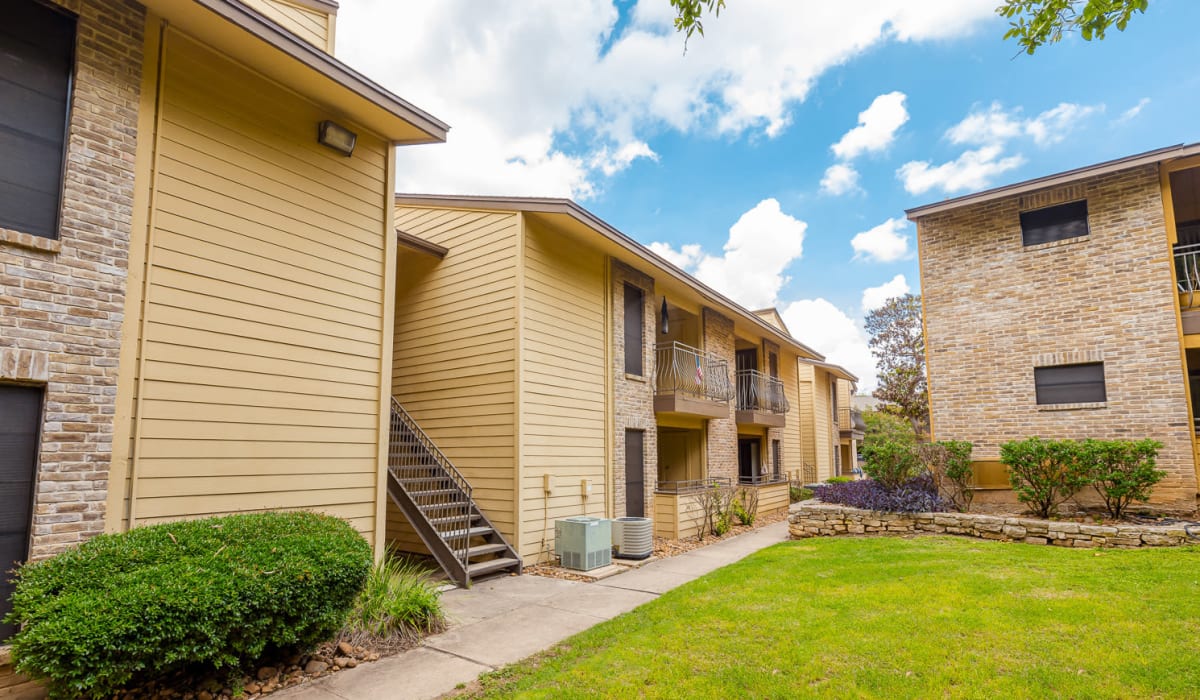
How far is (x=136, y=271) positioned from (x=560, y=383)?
20.9ft

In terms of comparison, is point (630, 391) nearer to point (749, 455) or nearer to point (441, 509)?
point (441, 509)

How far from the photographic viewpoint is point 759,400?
57.3 feet

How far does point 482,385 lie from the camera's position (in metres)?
9.85

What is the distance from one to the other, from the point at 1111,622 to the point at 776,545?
18.2 ft

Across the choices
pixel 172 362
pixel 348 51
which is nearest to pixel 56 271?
pixel 172 362

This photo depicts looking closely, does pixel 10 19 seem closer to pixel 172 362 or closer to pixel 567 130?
pixel 172 362

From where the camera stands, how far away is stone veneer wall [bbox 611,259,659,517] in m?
11.4

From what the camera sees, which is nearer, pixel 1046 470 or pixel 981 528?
pixel 981 528

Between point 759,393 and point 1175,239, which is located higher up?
point 1175,239

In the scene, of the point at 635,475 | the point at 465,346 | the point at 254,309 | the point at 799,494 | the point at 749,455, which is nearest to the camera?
the point at 254,309

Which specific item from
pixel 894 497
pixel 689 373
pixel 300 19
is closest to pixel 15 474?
pixel 300 19

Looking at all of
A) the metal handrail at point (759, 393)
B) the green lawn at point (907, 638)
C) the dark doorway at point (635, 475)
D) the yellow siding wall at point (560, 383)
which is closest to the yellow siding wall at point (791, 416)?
the metal handrail at point (759, 393)

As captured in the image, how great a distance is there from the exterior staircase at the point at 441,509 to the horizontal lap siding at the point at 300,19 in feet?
18.4

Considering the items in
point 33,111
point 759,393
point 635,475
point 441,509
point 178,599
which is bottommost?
point 441,509
